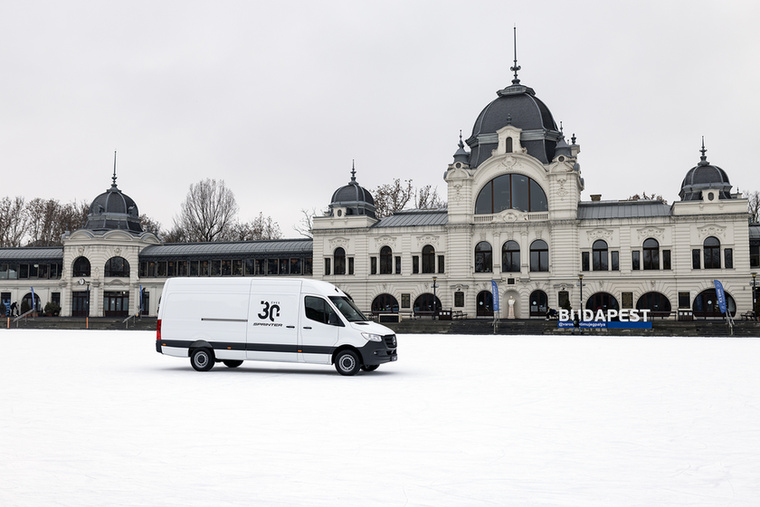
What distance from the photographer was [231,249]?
68562 mm

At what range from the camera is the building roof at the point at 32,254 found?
7025 cm

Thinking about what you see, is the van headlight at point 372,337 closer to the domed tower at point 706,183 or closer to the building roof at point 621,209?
the building roof at point 621,209

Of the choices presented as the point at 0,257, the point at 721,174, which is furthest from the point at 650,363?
the point at 0,257

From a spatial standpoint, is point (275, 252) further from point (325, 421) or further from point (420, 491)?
point (420, 491)

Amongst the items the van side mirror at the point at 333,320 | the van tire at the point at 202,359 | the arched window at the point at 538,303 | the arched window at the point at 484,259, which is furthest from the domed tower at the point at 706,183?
the van tire at the point at 202,359

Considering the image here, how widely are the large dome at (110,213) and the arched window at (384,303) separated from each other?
2820 centimetres

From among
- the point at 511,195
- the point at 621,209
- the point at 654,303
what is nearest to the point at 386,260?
the point at 511,195

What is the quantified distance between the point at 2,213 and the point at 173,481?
9111 centimetres

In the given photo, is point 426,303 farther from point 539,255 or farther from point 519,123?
point 519,123

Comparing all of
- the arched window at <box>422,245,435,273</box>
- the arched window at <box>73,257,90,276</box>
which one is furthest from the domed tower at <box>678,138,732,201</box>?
the arched window at <box>73,257,90,276</box>

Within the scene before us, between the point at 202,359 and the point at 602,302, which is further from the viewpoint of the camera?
the point at 602,302

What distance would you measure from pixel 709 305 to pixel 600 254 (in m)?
8.82

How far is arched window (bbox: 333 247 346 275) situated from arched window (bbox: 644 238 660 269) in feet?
84.2

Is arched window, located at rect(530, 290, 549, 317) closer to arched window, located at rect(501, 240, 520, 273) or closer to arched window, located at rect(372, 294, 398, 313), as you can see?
arched window, located at rect(501, 240, 520, 273)
